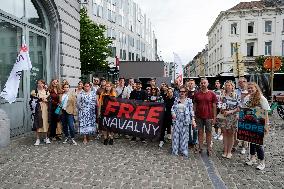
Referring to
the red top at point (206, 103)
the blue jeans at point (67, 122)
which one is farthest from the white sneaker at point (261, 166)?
the blue jeans at point (67, 122)

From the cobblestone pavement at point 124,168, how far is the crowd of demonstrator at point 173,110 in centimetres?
44

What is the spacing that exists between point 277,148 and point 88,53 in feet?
91.4

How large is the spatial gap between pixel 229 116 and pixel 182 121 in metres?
1.15

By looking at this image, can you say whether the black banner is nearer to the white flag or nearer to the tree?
the white flag

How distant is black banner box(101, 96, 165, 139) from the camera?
8727 mm

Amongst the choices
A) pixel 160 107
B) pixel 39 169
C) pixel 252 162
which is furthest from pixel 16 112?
pixel 252 162

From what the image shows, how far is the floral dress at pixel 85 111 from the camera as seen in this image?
896 centimetres

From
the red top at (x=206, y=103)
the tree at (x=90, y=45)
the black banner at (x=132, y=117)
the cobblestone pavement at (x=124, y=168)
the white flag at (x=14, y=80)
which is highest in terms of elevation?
the tree at (x=90, y=45)

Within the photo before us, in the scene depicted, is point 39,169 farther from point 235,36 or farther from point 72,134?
point 235,36

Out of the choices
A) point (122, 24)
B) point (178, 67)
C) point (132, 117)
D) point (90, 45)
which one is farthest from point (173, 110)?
point (122, 24)

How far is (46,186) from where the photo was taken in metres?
5.36

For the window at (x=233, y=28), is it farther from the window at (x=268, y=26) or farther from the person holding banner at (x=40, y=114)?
the person holding banner at (x=40, y=114)

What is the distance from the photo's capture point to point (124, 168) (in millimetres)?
6430

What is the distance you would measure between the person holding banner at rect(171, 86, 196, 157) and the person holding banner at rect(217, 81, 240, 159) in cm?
76
